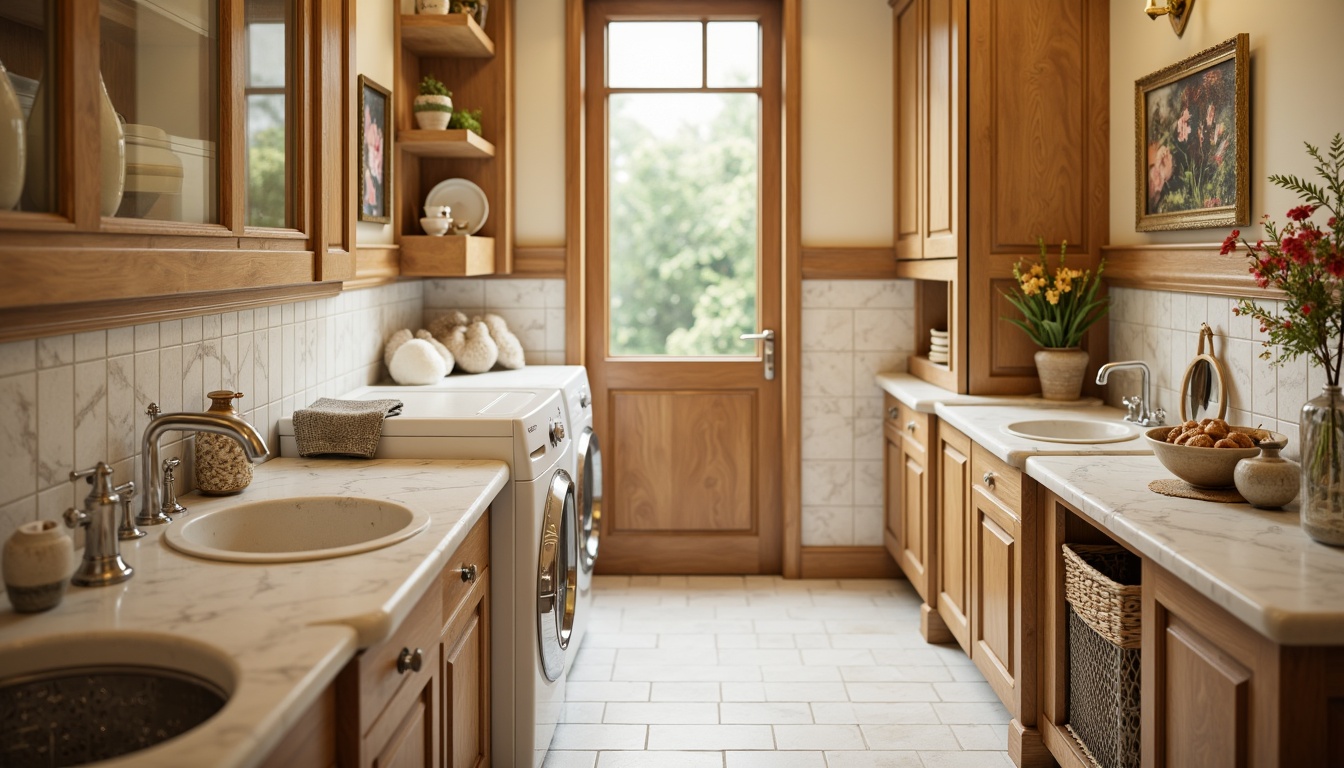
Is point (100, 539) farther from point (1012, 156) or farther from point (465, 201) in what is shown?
point (1012, 156)

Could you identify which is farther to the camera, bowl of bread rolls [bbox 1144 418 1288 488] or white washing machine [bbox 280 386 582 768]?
white washing machine [bbox 280 386 582 768]

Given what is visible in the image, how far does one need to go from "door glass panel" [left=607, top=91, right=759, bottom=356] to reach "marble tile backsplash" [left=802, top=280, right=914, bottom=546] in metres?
0.31

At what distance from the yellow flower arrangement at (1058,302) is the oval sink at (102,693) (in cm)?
287

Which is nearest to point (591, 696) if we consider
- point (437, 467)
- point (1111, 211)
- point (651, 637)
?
point (651, 637)

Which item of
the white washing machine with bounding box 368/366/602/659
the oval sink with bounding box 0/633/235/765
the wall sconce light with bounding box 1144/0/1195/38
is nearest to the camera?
the oval sink with bounding box 0/633/235/765

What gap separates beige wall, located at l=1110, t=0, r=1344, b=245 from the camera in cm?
244

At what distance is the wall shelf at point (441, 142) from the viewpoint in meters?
3.84

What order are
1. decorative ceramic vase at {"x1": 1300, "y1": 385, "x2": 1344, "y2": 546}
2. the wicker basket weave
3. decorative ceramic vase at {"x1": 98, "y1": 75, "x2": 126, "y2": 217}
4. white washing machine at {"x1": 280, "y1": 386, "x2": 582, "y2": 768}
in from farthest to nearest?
white washing machine at {"x1": 280, "y1": 386, "x2": 582, "y2": 768}
the wicker basket weave
decorative ceramic vase at {"x1": 1300, "y1": 385, "x2": 1344, "y2": 546}
decorative ceramic vase at {"x1": 98, "y1": 75, "x2": 126, "y2": 217}

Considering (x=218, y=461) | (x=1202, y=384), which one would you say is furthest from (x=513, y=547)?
(x=1202, y=384)

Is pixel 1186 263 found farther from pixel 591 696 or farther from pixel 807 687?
pixel 591 696

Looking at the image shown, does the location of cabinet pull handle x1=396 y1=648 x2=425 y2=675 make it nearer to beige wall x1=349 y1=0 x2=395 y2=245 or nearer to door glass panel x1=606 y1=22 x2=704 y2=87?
beige wall x1=349 y1=0 x2=395 y2=245

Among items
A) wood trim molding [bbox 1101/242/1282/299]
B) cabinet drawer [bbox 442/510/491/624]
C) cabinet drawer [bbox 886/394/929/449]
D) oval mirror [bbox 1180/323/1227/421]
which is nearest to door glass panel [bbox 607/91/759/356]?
cabinet drawer [bbox 886/394/929/449]

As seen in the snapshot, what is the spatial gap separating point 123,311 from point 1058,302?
9.12 ft

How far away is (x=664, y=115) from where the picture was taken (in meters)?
4.59
